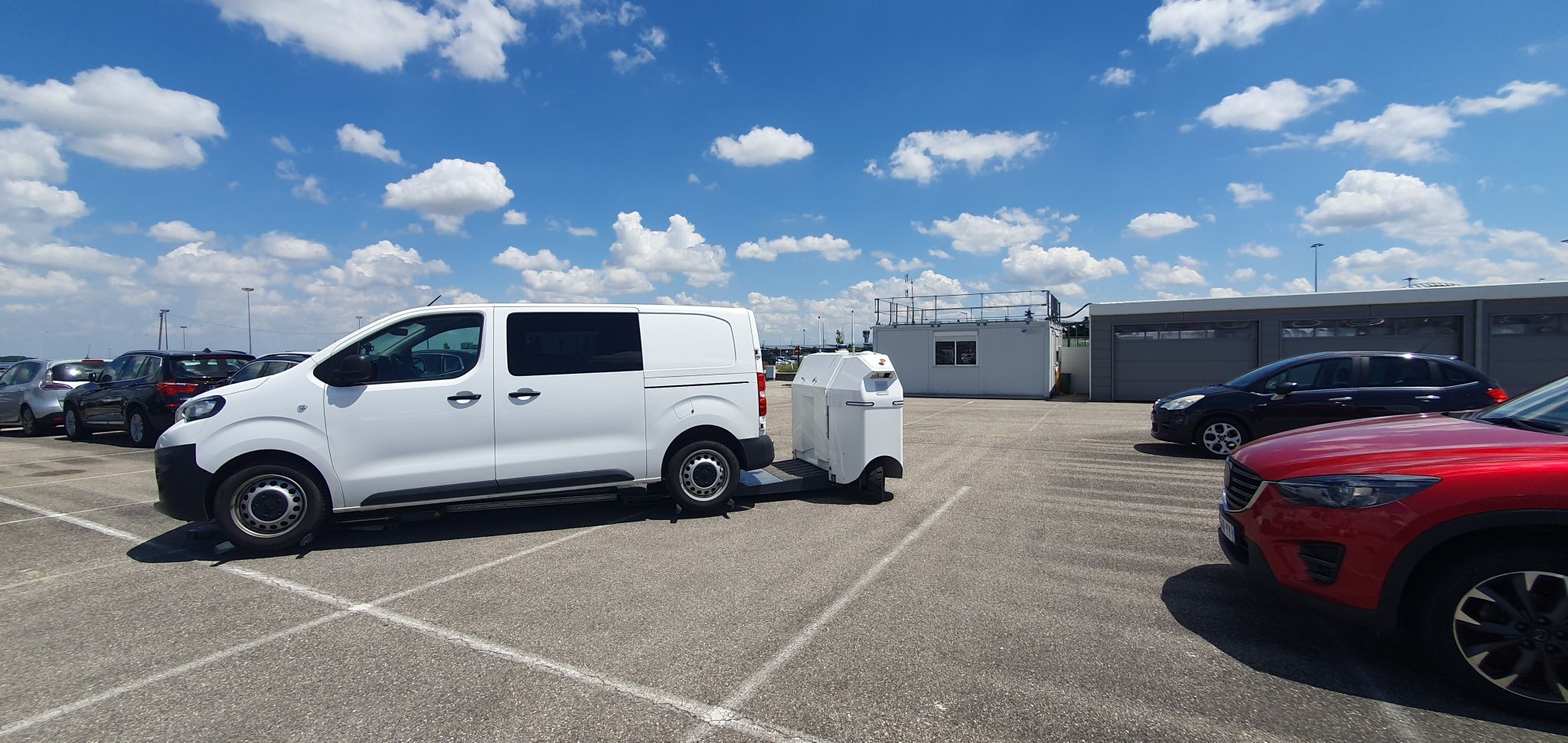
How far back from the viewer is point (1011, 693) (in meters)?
3.12

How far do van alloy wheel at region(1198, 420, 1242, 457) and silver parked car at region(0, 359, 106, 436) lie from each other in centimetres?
2027

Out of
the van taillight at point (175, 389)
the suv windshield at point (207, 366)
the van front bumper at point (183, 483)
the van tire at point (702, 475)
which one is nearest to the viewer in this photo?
the van front bumper at point (183, 483)

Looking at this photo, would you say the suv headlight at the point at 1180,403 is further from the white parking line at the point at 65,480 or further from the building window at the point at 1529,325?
the building window at the point at 1529,325

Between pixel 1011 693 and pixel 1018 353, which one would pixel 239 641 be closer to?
pixel 1011 693

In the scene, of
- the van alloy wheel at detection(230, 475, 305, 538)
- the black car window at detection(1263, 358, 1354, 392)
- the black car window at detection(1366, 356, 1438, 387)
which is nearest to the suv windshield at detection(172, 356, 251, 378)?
the van alloy wheel at detection(230, 475, 305, 538)

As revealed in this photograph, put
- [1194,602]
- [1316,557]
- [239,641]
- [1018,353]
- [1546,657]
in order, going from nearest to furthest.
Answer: [1546,657]
[1316,557]
[239,641]
[1194,602]
[1018,353]

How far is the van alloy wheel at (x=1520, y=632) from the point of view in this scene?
287 centimetres

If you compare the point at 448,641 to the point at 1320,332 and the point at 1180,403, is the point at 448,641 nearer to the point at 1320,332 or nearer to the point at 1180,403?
the point at 1180,403

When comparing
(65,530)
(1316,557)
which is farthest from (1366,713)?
(65,530)

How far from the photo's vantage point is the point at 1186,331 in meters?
21.9

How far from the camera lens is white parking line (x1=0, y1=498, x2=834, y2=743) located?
2904 millimetres

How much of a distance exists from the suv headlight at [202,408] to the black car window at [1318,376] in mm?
11772

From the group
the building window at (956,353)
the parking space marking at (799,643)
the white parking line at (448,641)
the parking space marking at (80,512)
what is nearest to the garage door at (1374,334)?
the building window at (956,353)

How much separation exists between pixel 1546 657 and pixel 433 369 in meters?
6.69
